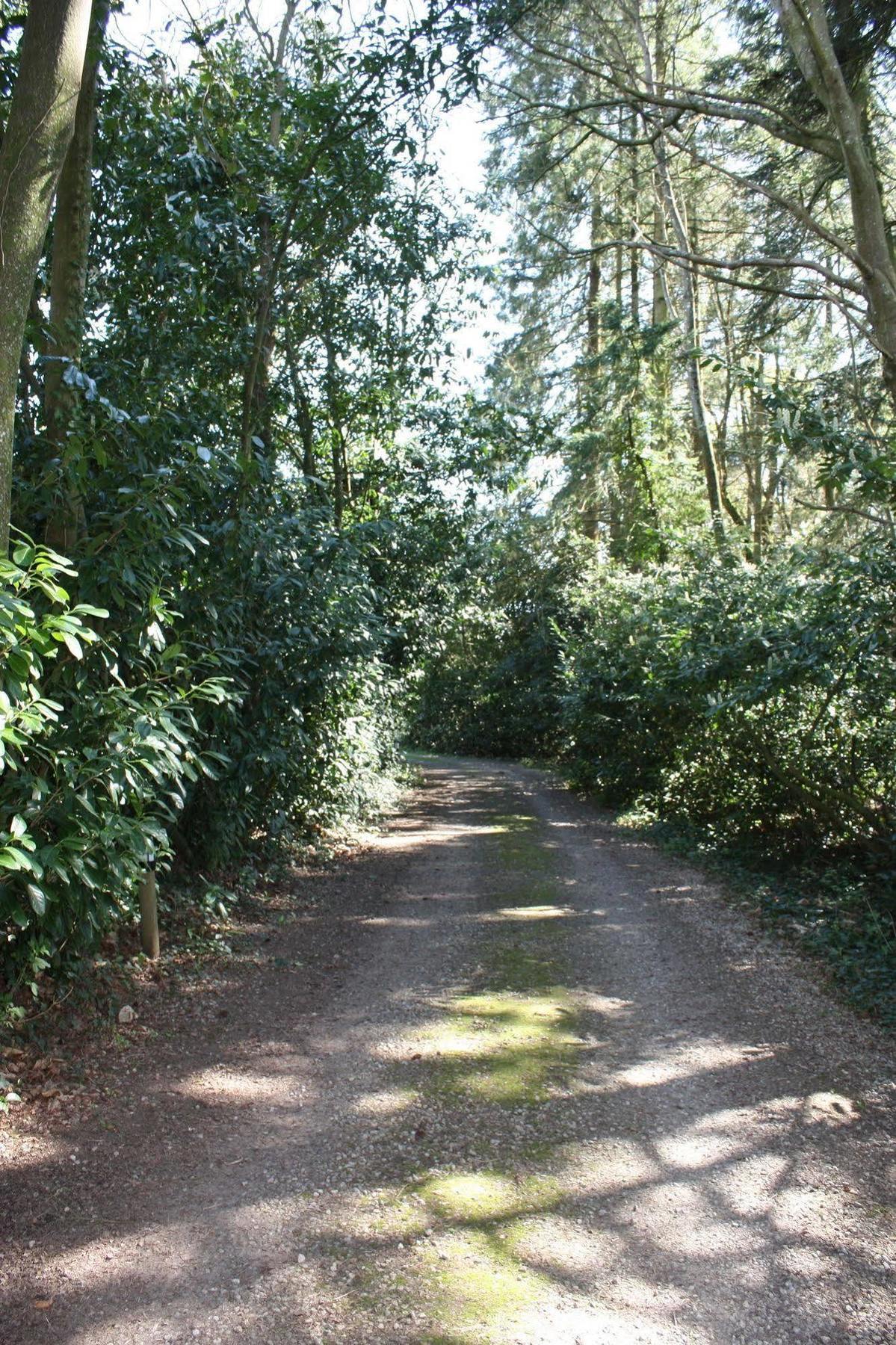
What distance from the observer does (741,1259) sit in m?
3.15

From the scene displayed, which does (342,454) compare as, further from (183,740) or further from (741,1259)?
(741,1259)

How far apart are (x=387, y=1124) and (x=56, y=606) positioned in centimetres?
285

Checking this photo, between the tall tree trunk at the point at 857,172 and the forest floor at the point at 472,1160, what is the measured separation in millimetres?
5932

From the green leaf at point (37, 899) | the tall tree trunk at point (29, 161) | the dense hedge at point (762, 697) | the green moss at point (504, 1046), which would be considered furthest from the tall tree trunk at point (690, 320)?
the green leaf at point (37, 899)

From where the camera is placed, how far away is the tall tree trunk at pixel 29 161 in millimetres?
3633

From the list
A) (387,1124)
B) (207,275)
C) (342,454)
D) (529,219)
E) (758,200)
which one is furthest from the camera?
(529,219)

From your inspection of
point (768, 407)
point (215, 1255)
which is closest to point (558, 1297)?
point (215, 1255)

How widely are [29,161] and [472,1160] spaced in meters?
4.54

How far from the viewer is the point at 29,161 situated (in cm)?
370

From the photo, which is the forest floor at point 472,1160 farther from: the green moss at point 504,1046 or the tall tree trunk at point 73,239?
the tall tree trunk at point 73,239

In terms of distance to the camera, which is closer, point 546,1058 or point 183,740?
point 183,740

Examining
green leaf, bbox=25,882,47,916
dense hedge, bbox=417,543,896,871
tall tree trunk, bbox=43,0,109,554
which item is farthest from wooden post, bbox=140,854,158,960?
dense hedge, bbox=417,543,896,871

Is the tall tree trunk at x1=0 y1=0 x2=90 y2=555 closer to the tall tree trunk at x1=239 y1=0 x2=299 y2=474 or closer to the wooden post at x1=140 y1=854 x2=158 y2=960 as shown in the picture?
the tall tree trunk at x1=239 y1=0 x2=299 y2=474

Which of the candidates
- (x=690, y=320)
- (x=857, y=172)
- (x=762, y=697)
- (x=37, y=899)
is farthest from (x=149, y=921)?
(x=690, y=320)
